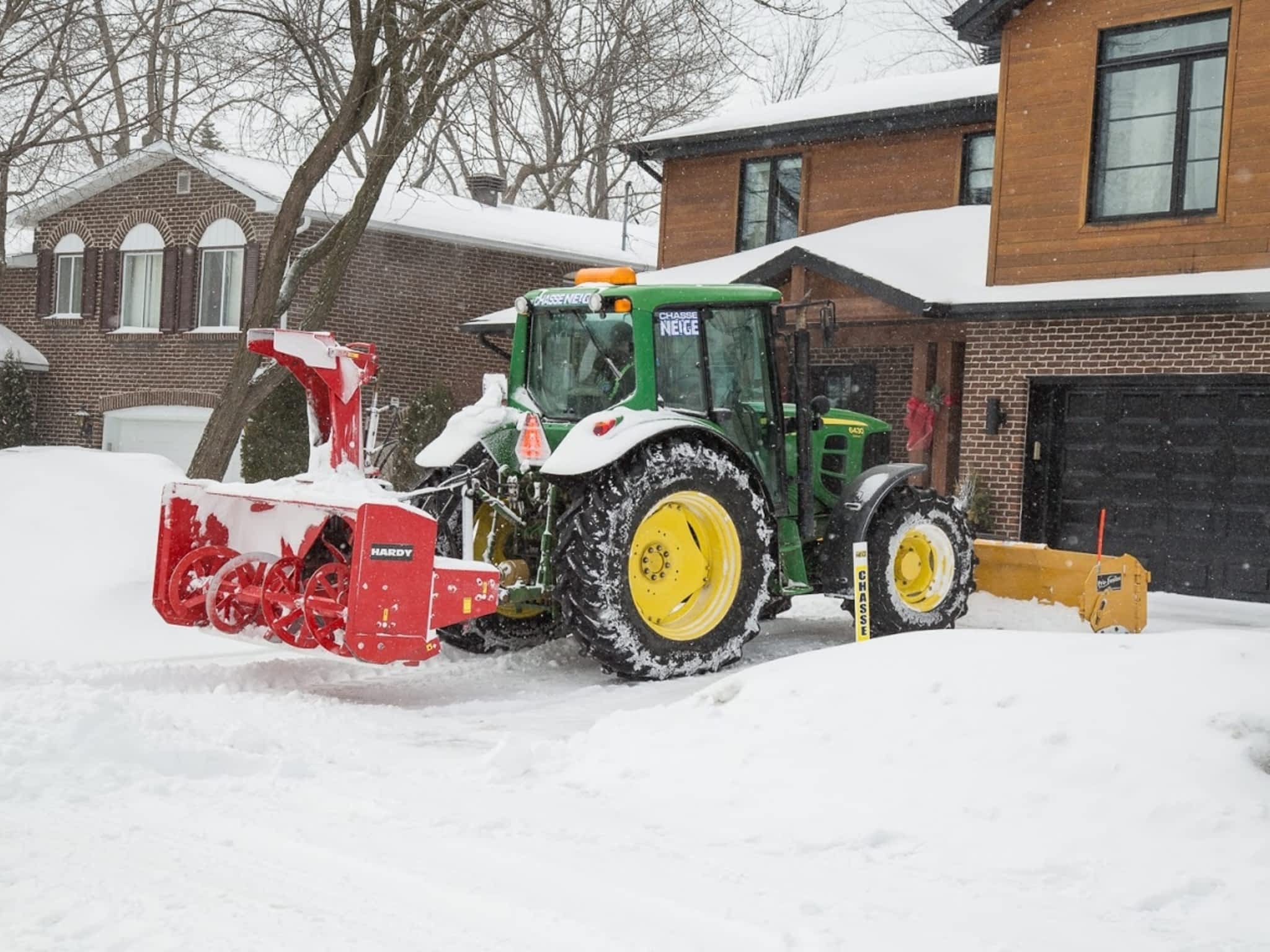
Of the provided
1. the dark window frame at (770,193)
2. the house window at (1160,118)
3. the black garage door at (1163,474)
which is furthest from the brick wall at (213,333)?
the house window at (1160,118)

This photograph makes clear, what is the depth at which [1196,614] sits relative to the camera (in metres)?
11.3

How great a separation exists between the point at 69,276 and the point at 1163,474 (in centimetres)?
1860

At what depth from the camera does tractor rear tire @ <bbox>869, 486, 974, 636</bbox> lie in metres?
8.55

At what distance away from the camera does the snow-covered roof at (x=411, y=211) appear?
68.6ft

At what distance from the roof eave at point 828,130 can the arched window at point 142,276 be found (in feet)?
27.2

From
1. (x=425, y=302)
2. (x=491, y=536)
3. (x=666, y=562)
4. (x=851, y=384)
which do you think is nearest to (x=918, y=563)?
(x=666, y=562)

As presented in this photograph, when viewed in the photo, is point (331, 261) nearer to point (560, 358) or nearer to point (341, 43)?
point (341, 43)

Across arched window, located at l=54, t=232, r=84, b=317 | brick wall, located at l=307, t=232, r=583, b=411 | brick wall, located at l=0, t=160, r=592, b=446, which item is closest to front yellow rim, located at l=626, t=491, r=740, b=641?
brick wall, located at l=307, t=232, r=583, b=411

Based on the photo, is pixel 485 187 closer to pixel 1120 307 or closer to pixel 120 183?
pixel 120 183

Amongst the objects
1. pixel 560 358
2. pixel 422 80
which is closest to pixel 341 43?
pixel 422 80

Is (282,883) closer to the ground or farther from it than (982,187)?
closer to the ground

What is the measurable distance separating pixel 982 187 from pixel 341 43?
8.56m

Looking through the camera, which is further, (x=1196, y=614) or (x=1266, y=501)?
(x=1266, y=501)

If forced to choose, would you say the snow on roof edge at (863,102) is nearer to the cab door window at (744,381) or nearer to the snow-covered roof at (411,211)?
the snow-covered roof at (411,211)
